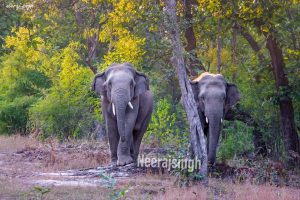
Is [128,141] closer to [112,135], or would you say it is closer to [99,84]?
[112,135]

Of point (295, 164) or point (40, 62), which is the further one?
point (40, 62)

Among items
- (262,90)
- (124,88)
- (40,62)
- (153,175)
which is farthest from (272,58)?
(40,62)

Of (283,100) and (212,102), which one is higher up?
(283,100)

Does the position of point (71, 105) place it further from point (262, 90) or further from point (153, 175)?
point (153, 175)

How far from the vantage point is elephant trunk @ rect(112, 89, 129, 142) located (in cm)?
1535

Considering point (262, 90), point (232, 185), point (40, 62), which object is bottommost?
point (232, 185)

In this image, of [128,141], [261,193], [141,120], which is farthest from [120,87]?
[261,193]

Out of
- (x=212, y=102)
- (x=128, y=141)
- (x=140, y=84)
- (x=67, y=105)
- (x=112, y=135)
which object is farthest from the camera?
(x=67, y=105)

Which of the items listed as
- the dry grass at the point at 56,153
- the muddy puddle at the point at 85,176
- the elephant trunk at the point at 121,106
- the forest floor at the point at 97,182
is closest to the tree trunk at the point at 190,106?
the forest floor at the point at 97,182

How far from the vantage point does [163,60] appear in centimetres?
1939

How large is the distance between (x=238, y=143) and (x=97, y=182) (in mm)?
7182

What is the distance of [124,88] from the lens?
1557 centimetres

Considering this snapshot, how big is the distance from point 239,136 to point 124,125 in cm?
520

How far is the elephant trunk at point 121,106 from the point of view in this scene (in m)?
15.4
